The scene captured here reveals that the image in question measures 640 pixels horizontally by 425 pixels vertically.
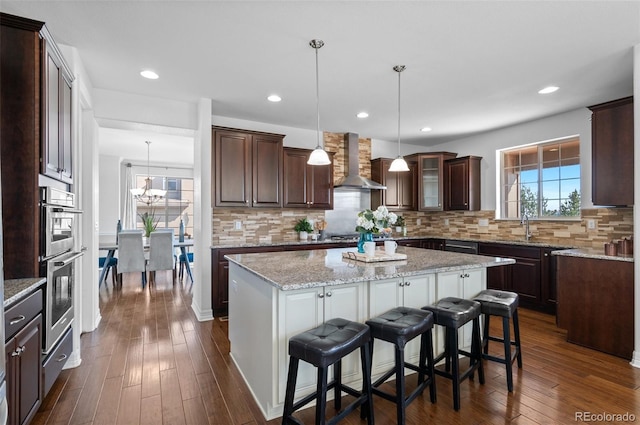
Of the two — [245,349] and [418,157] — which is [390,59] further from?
[418,157]

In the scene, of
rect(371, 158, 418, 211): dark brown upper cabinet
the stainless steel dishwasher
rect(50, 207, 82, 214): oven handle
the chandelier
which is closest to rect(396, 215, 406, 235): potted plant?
rect(371, 158, 418, 211): dark brown upper cabinet

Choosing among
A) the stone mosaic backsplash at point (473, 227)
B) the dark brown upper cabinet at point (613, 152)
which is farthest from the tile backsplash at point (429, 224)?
the dark brown upper cabinet at point (613, 152)

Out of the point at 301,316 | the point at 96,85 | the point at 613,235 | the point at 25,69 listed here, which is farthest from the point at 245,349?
the point at 613,235

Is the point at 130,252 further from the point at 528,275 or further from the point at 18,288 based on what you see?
the point at 528,275

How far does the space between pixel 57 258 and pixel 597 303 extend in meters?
4.37

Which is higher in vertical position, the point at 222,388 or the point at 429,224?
the point at 429,224

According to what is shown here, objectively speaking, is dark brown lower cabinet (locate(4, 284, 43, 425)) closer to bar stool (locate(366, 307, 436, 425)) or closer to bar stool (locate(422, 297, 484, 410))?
bar stool (locate(366, 307, 436, 425))

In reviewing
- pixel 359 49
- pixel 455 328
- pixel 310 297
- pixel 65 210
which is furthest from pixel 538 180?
pixel 65 210

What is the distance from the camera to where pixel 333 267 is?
2395 millimetres

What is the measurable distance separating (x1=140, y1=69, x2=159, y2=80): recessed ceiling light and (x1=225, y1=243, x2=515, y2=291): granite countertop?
6.62 ft

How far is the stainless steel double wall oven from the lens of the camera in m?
2.07

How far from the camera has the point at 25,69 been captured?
6.57 ft

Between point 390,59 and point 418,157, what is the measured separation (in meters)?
3.17

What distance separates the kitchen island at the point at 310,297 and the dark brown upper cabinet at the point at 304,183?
208 cm
